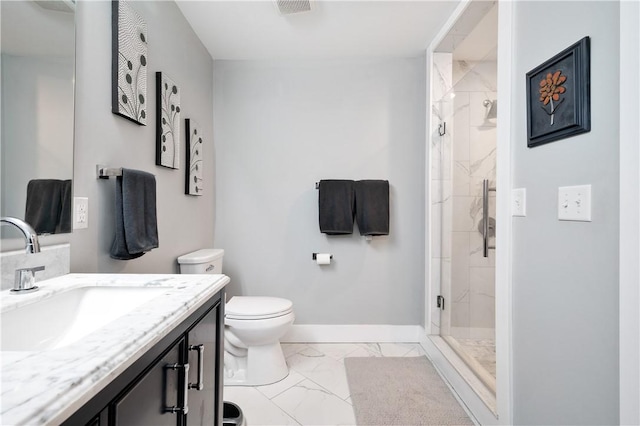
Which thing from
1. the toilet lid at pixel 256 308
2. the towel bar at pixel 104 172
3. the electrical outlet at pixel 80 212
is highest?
the towel bar at pixel 104 172

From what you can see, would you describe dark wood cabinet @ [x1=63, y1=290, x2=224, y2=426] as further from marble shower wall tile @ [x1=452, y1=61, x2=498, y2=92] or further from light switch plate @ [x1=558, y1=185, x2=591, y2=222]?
marble shower wall tile @ [x1=452, y1=61, x2=498, y2=92]

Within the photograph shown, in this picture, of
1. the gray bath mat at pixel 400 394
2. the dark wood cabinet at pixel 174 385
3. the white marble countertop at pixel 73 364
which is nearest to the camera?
the white marble countertop at pixel 73 364

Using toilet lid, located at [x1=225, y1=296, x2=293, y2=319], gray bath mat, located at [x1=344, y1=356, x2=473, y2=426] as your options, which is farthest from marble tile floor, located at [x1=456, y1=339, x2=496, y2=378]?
toilet lid, located at [x1=225, y1=296, x2=293, y2=319]

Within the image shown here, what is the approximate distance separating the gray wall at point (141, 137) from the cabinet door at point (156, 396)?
2.14 ft

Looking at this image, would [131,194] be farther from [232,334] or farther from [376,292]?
[376,292]

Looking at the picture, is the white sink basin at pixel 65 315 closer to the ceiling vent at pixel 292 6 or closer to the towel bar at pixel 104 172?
the towel bar at pixel 104 172

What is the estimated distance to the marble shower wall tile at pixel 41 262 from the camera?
2.83ft

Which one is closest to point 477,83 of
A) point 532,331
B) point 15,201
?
point 532,331

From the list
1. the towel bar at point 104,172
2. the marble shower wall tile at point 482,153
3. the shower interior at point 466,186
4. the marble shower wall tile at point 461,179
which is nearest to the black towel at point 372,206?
the shower interior at point 466,186

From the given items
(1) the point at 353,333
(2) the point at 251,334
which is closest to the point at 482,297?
(1) the point at 353,333

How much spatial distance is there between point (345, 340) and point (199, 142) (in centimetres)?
185

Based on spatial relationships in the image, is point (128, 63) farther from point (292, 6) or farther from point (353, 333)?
point (353, 333)

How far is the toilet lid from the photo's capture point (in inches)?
72.4

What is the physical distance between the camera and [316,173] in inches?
100
